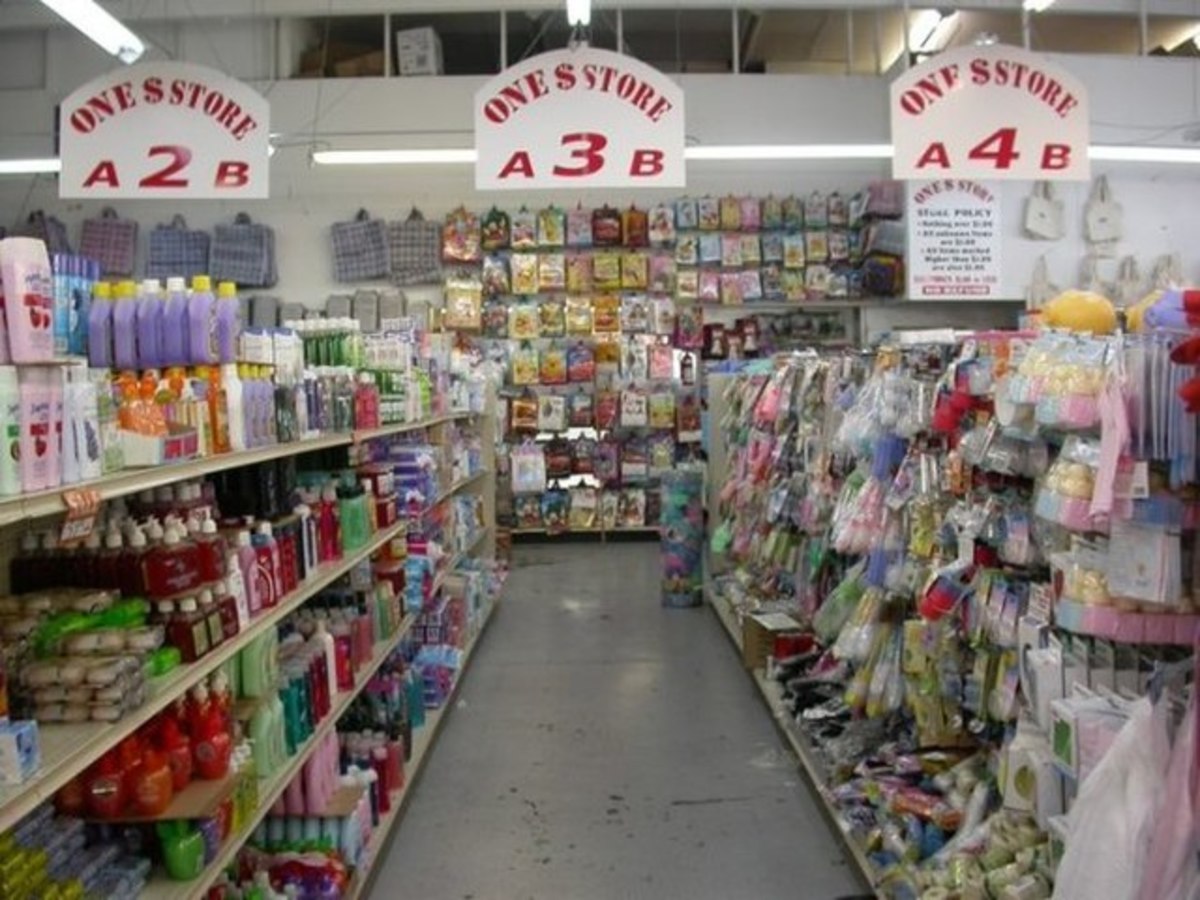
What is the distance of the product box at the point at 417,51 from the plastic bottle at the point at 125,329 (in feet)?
32.3

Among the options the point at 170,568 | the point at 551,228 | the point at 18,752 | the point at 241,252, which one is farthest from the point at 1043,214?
the point at 18,752

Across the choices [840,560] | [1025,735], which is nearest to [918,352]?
[840,560]

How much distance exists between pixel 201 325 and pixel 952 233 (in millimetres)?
9020

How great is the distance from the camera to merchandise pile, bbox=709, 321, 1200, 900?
2234mm

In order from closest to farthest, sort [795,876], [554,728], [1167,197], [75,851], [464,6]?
[75,851] < [795,876] < [554,728] < [464,6] < [1167,197]

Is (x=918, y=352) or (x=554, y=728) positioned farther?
(x=554, y=728)

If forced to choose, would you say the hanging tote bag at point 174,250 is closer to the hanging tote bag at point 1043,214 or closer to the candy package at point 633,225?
the candy package at point 633,225

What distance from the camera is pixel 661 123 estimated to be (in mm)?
6238

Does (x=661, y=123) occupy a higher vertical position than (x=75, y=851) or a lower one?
higher

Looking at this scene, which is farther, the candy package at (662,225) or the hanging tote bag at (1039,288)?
the candy package at (662,225)

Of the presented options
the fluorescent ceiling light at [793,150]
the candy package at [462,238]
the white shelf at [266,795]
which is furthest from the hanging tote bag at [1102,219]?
the white shelf at [266,795]

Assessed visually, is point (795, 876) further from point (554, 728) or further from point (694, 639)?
point (694, 639)

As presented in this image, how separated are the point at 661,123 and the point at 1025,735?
4.30 meters

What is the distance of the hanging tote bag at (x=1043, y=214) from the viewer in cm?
1127
